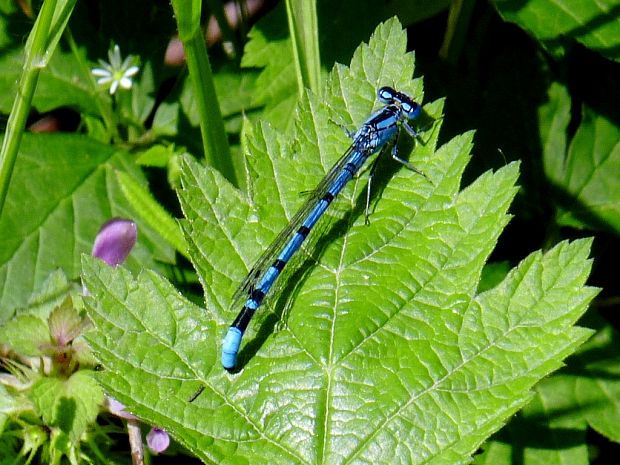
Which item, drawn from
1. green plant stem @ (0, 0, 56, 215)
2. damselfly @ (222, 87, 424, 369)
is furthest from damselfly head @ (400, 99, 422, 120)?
green plant stem @ (0, 0, 56, 215)

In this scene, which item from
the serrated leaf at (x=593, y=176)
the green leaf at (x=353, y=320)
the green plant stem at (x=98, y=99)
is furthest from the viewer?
the green plant stem at (x=98, y=99)

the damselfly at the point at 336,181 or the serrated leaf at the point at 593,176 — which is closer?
the damselfly at the point at 336,181

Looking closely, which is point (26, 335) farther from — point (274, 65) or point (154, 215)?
point (274, 65)

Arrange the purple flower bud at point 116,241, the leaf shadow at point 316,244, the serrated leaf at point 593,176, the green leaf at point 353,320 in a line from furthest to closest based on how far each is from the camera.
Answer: the serrated leaf at point 593,176, the purple flower bud at point 116,241, the leaf shadow at point 316,244, the green leaf at point 353,320

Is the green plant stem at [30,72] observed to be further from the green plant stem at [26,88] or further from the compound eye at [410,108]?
the compound eye at [410,108]

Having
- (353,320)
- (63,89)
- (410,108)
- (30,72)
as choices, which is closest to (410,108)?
(410,108)

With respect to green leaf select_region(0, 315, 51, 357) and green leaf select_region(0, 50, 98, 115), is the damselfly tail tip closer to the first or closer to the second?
green leaf select_region(0, 315, 51, 357)

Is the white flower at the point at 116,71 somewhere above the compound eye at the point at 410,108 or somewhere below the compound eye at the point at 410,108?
above

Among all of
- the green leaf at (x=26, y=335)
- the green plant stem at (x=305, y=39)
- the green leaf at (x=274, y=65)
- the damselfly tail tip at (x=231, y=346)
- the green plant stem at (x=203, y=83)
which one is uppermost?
the green leaf at (x=274, y=65)

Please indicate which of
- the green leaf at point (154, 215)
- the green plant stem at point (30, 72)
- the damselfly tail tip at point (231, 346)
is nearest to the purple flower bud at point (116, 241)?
the green leaf at point (154, 215)
